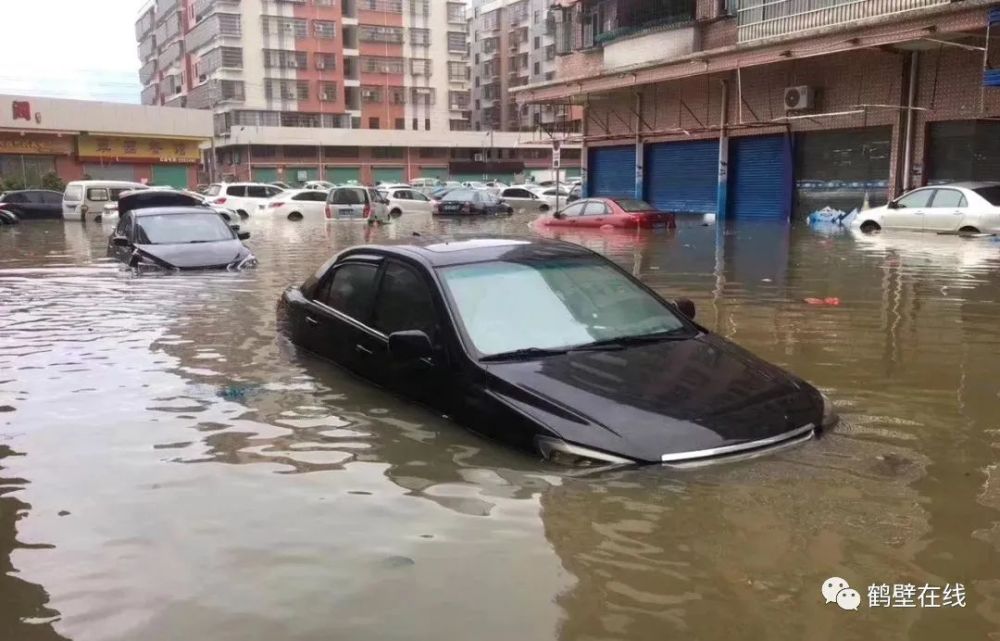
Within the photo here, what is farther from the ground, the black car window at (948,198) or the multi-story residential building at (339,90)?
the multi-story residential building at (339,90)

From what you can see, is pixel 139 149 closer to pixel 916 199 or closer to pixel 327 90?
pixel 327 90

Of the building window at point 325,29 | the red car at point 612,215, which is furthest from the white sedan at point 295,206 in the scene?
the building window at point 325,29

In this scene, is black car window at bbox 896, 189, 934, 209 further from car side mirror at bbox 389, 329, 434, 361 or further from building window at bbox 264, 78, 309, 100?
building window at bbox 264, 78, 309, 100

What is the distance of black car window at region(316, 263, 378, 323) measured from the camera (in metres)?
6.25

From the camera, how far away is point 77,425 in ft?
18.9

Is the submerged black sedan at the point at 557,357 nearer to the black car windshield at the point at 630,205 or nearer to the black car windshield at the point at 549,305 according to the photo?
the black car windshield at the point at 549,305

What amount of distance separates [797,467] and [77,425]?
14.4ft

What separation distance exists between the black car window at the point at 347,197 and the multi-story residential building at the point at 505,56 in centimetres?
6881

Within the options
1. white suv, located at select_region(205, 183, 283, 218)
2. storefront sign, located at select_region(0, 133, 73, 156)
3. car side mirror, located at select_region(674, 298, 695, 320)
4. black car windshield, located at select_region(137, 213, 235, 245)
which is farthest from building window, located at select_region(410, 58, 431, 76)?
car side mirror, located at select_region(674, 298, 695, 320)

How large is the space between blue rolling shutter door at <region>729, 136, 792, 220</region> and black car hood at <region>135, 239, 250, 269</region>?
18948mm

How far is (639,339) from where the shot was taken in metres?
5.23

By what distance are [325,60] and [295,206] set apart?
181ft

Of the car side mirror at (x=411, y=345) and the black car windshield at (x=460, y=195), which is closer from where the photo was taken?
the car side mirror at (x=411, y=345)

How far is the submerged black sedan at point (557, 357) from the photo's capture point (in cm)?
431
